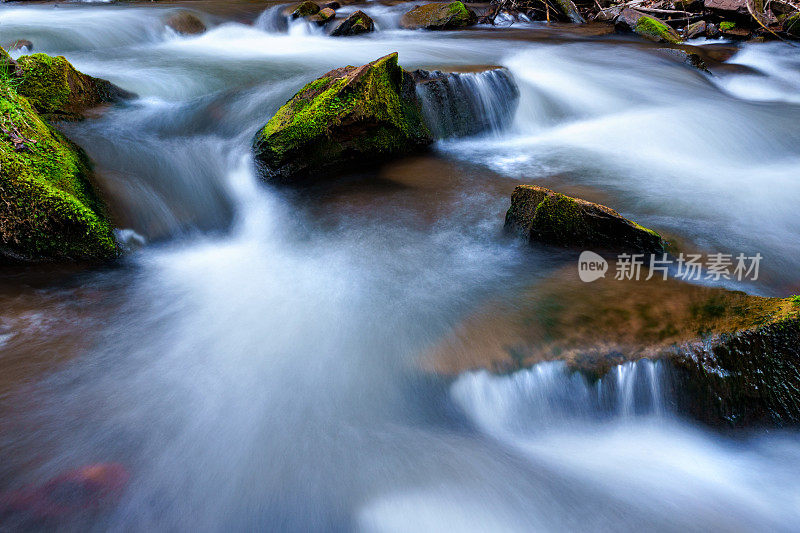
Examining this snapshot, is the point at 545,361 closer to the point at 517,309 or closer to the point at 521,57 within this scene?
the point at 517,309

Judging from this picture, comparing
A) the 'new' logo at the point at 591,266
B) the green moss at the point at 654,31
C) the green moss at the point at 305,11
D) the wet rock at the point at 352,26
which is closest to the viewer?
the 'new' logo at the point at 591,266

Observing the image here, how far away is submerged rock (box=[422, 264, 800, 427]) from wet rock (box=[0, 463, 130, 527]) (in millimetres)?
1826

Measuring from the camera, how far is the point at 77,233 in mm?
3896

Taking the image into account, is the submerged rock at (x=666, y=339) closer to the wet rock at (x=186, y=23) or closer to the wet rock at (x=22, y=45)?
the wet rock at (x=22, y=45)

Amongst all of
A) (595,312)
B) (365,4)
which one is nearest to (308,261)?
(595,312)

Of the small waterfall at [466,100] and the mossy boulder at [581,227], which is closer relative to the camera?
the mossy boulder at [581,227]

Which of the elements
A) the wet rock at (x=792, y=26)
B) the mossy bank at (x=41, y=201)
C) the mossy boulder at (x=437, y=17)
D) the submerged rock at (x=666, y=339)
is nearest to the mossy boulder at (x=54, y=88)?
the mossy bank at (x=41, y=201)

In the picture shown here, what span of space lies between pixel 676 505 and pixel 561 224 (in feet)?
6.99

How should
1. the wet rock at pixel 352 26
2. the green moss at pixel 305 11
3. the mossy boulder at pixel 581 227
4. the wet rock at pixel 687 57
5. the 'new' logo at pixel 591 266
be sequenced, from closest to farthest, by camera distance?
the 'new' logo at pixel 591 266
the mossy boulder at pixel 581 227
the wet rock at pixel 687 57
the wet rock at pixel 352 26
the green moss at pixel 305 11

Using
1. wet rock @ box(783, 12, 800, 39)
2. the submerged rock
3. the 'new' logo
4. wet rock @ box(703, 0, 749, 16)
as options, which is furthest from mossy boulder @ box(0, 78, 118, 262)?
wet rock @ box(783, 12, 800, 39)

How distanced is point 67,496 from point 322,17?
37.0 feet

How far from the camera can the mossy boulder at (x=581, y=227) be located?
380 cm

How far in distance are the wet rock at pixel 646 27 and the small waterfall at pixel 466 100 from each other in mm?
5715

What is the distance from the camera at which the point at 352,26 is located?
11.1m
